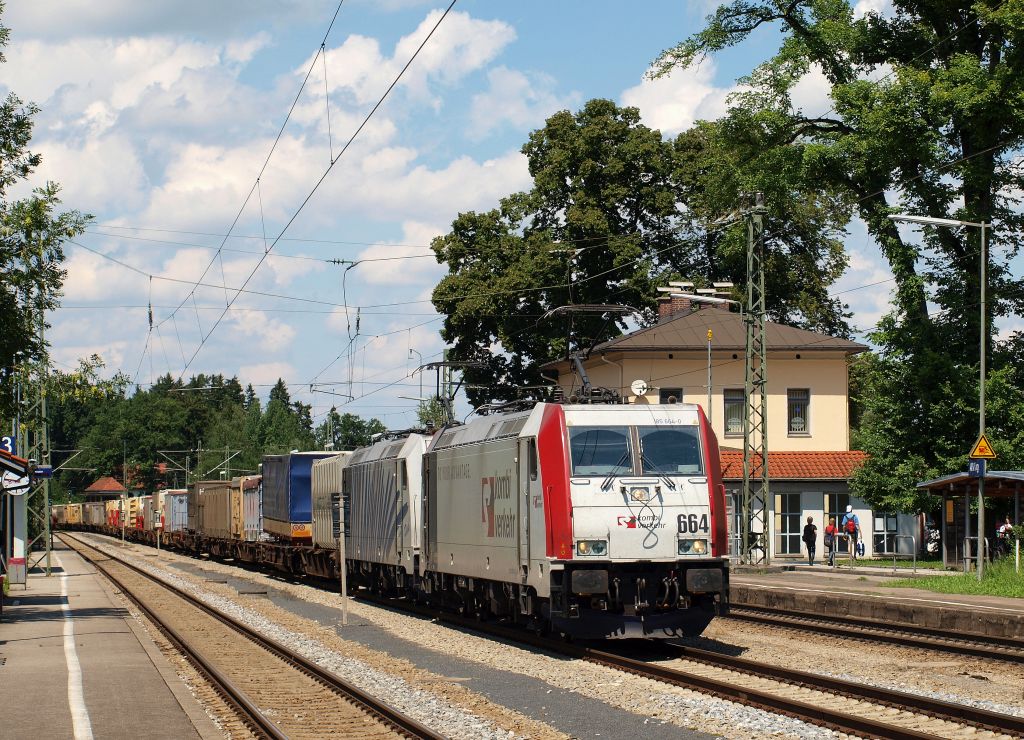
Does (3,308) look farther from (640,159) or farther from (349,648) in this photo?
(640,159)

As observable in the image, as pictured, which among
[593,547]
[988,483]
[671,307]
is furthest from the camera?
[671,307]

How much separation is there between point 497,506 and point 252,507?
1084 inches

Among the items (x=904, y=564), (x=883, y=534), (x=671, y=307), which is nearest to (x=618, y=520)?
(x=904, y=564)

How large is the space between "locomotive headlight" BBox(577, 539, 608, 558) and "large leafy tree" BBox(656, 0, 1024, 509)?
20.3m

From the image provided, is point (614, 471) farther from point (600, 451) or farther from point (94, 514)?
point (94, 514)

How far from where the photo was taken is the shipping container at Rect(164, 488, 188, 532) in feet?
222

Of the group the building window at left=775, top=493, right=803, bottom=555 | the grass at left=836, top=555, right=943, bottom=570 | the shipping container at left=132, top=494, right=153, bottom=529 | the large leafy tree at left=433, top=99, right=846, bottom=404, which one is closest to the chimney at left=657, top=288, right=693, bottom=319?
the large leafy tree at left=433, top=99, right=846, bottom=404

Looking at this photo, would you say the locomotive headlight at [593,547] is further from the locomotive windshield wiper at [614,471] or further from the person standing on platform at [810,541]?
the person standing on platform at [810,541]

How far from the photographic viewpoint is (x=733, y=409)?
55.3 meters

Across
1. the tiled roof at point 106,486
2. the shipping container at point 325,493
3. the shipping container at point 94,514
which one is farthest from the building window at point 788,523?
the tiled roof at point 106,486

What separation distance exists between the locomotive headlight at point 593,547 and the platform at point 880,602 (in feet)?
21.6

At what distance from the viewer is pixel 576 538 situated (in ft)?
56.6

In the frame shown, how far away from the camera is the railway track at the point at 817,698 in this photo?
11467mm

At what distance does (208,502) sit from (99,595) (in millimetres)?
23502
